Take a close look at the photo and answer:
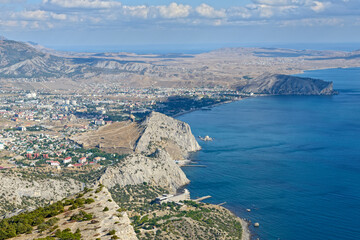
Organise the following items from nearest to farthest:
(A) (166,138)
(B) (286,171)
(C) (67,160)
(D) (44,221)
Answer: (D) (44,221) → (B) (286,171) → (C) (67,160) → (A) (166,138)

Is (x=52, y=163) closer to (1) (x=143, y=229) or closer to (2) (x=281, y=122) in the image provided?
(1) (x=143, y=229)

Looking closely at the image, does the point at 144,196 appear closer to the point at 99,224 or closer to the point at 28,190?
the point at 28,190

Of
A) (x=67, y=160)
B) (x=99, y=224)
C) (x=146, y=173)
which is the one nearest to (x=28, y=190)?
(x=146, y=173)

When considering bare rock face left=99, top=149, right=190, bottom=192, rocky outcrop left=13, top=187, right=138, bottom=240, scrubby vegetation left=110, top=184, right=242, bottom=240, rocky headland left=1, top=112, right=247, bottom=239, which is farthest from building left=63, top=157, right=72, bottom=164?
rocky outcrop left=13, top=187, right=138, bottom=240

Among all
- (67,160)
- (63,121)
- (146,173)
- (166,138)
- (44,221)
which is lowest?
(67,160)

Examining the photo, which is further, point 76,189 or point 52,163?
point 52,163

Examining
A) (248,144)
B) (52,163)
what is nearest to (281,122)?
(248,144)
